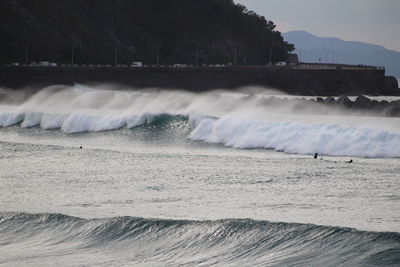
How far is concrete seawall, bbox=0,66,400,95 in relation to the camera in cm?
9412

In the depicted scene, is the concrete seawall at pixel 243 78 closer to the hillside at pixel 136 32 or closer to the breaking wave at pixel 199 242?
the hillside at pixel 136 32

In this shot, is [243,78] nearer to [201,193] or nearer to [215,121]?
[215,121]

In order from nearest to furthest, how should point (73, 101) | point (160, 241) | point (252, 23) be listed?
point (160, 241)
point (73, 101)
point (252, 23)

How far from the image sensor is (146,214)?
24.8 meters

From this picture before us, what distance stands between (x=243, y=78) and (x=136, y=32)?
3040 cm

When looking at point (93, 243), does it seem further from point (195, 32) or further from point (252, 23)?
point (252, 23)

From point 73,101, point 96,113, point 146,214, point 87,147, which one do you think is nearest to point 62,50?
point 73,101

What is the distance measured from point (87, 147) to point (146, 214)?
19.9m

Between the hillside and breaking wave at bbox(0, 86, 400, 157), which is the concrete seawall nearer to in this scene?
the hillside

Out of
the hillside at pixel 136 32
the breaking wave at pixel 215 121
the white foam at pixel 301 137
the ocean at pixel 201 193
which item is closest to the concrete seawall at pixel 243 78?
the hillside at pixel 136 32

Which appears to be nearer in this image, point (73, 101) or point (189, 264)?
point (189, 264)

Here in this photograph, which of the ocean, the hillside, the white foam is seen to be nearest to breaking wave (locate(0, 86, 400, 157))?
the white foam

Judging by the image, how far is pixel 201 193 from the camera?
28.4 meters

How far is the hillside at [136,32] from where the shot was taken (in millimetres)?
107125
